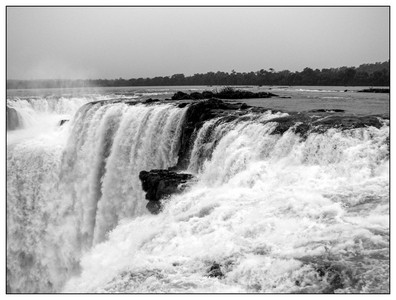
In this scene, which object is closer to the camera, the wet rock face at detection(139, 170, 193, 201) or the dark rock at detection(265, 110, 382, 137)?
the dark rock at detection(265, 110, 382, 137)

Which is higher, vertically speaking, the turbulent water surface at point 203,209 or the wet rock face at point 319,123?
the wet rock face at point 319,123

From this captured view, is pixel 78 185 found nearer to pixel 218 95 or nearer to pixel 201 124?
pixel 201 124

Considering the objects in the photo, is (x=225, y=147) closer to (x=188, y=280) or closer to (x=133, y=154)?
(x=133, y=154)

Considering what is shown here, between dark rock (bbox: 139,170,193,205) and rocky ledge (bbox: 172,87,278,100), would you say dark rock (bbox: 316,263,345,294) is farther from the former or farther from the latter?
rocky ledge (bbox: 172,87,278,100)

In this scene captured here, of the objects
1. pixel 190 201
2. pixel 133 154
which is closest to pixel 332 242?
pixel 190 201

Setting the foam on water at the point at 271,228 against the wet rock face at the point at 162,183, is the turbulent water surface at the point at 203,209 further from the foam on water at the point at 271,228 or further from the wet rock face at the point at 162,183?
the wet rock face at the point at 162,183

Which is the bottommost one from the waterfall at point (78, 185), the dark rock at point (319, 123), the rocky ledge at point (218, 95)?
the waterfall at point (78, 185)

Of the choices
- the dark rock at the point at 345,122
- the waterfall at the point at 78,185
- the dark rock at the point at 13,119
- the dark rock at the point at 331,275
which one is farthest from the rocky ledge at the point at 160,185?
the dark rock at the point at 13,119

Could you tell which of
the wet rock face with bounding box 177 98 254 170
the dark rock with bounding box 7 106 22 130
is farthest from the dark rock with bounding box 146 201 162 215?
the dark rock with bounding box 7 106 22 130

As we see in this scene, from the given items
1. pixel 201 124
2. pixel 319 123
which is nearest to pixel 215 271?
pixel 319 123
